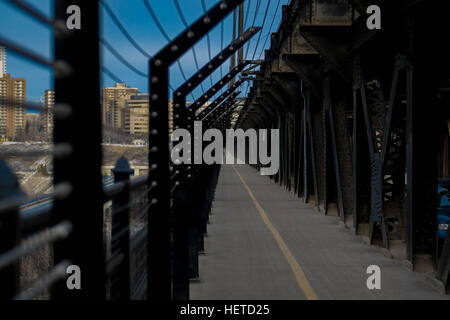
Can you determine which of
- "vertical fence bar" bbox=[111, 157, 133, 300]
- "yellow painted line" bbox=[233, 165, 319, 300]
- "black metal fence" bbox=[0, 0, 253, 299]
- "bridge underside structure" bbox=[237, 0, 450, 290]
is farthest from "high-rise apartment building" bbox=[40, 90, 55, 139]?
"bridge underside structure" bbox=[237, 0, 450, 290]

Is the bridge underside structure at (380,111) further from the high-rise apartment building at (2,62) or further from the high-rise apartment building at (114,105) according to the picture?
the high-rise apartment building at (2,62)

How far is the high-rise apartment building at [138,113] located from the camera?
3873mm

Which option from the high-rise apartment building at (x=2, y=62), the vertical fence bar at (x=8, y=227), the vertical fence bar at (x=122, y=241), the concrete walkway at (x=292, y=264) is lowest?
the concrete walkway at (x=292, y=264)

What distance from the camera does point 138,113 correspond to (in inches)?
171

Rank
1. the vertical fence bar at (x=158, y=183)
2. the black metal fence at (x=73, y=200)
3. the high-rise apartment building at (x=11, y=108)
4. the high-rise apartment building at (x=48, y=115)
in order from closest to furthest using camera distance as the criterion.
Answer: the high-rise apartment building at (x=11, y=108) < the black metal fence at (x=73, y=200) < the high-rise apartment building at (x=48, y=115) < the vertical fence bar at (x=158, y=183)

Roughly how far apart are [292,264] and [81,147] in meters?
7.25

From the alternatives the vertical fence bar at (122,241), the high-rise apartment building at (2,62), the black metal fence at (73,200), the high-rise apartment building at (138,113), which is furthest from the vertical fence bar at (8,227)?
the high-rise apartment building at (138,113)

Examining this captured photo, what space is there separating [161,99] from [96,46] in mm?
2088

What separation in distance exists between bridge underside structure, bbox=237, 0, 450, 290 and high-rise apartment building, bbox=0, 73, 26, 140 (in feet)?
21.3

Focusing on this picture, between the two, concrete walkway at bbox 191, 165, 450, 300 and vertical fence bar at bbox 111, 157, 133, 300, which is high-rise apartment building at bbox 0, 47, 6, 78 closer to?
vertical fence bar at bbox 111, 157, 133, 300

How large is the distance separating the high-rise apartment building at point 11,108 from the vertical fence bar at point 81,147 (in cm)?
30

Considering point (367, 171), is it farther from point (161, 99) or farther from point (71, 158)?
point (71, 158)

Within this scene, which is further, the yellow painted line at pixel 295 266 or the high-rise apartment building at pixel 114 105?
the yellow painted line at pixel 295 266
